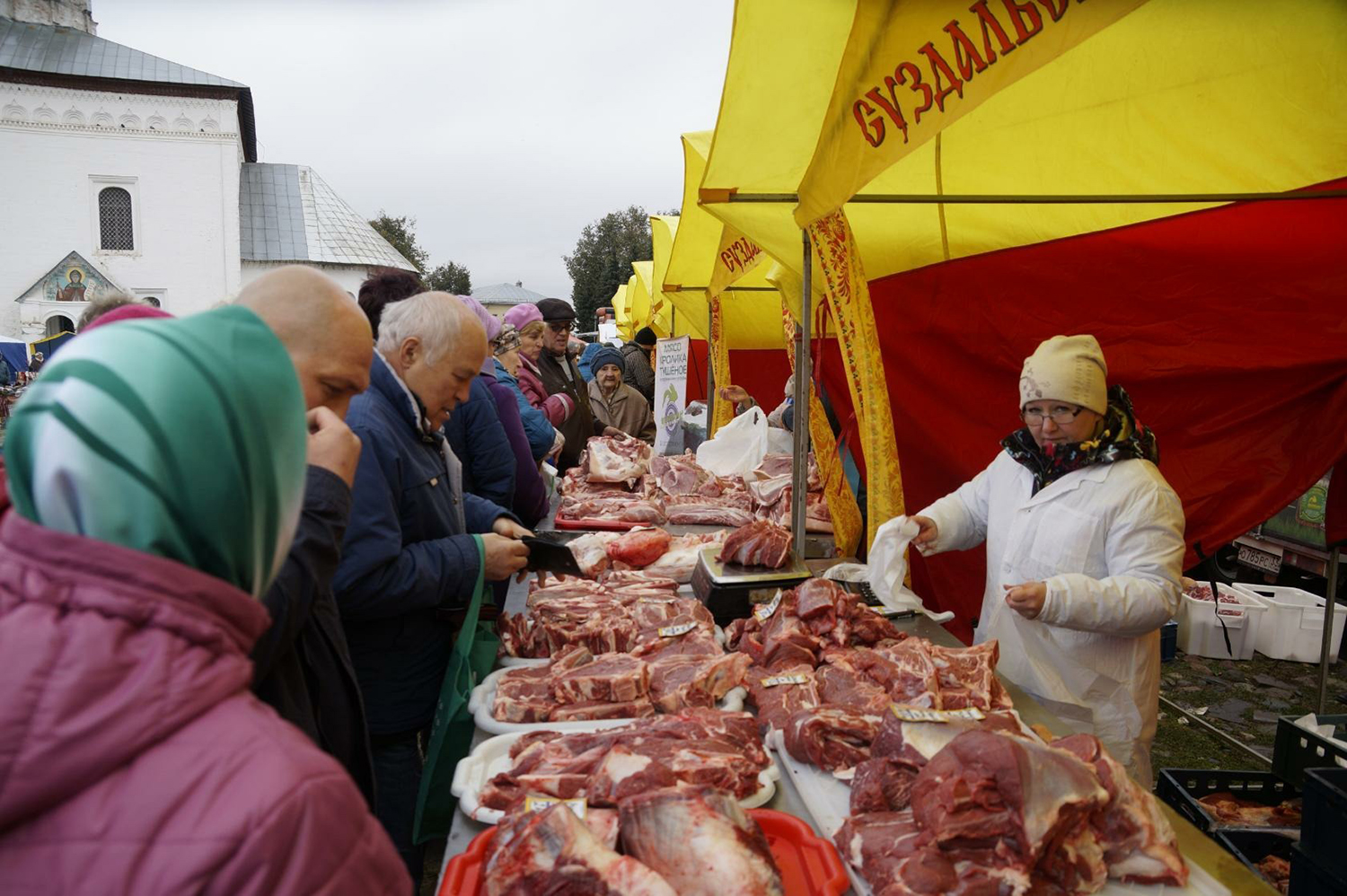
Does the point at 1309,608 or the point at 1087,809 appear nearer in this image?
the point at 1087,809

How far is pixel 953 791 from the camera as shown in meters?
1.83

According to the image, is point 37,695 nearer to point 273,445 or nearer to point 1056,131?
point 273,445

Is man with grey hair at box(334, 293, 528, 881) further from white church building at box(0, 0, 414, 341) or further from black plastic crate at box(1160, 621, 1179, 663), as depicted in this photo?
white church building at box(0, 0, 414, 341)

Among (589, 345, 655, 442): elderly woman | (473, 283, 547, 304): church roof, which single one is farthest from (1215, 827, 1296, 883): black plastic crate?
(473, 283, 547, 304): church roof

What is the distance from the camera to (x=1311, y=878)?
216 cm

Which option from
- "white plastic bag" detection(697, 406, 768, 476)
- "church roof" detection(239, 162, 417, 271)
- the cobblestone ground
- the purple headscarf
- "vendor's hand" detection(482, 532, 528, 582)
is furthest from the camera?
"church roof" detection(239, 162, 417, 271)

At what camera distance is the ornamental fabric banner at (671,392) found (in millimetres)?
9203

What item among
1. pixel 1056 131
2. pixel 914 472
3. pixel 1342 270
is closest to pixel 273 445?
pixel 1342 270

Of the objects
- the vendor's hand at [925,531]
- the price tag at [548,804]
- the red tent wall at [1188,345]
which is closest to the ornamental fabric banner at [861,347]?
the vendor's hand at [925,531]

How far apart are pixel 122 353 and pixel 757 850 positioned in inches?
59.6

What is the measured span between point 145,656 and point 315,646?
102 cm

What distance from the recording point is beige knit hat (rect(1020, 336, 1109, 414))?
3131 millimetres

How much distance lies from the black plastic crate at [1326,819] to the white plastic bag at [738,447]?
4.76m

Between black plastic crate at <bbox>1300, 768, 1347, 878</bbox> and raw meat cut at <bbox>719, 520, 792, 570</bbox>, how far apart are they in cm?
203
